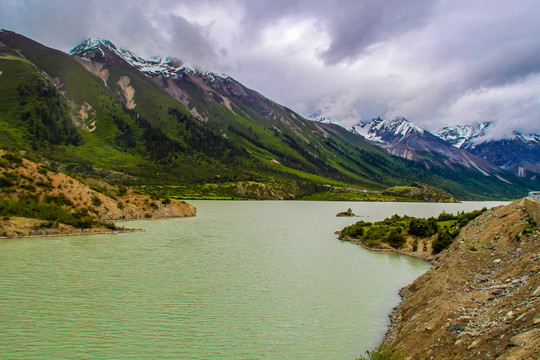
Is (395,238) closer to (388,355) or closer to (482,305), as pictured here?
(482,305)

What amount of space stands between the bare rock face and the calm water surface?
3.47 metres

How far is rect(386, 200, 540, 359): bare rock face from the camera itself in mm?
13641

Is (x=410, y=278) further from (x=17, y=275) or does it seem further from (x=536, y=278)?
(x=17, y=275)

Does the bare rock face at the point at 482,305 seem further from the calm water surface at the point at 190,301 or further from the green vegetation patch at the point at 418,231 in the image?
the green vegetation patch at the point at 418,231

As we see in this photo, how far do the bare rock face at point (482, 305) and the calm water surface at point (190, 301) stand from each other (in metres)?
3.47

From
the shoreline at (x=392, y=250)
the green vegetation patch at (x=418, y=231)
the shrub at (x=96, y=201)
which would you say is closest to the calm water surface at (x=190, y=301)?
the shoreline at (x=392, y=250)

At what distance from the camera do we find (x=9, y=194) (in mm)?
65312

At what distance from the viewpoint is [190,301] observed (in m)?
28.2

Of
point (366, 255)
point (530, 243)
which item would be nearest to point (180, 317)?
point (530, 243)

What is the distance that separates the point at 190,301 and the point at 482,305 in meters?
21.7

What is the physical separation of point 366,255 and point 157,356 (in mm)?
41580

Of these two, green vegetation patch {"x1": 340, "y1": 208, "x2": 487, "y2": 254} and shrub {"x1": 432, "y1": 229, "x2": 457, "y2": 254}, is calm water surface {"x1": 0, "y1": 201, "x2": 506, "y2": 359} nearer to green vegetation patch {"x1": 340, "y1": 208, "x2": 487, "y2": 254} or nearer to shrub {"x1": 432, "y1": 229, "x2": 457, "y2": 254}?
shrub {"x1": 432, "y1": 229, "x2": 457, "y2": 254}

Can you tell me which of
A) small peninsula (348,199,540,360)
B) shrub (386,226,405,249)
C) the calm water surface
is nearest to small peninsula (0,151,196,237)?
the calm water surface

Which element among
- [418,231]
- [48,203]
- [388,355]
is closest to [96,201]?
[48,203]
